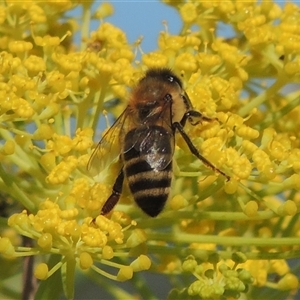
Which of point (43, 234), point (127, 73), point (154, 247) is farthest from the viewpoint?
point (127, 73)

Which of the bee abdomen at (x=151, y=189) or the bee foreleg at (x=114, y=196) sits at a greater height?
the bee abdomen at (x=151, y=189)

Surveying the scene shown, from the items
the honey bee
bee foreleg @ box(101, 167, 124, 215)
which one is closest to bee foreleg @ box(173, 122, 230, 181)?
the honey bee

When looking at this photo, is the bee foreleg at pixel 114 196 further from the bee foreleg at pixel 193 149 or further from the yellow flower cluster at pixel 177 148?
the bee foreleg at pixel 193 149

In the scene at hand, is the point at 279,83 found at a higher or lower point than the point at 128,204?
higher

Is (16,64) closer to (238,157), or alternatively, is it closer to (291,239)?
(238,157)

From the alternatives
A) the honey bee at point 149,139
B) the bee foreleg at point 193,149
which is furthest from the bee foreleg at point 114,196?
the bee foreleg at point 193,149

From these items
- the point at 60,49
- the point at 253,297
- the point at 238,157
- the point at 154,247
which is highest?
the point at 60,49

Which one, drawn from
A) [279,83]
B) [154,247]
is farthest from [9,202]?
[279,83]
